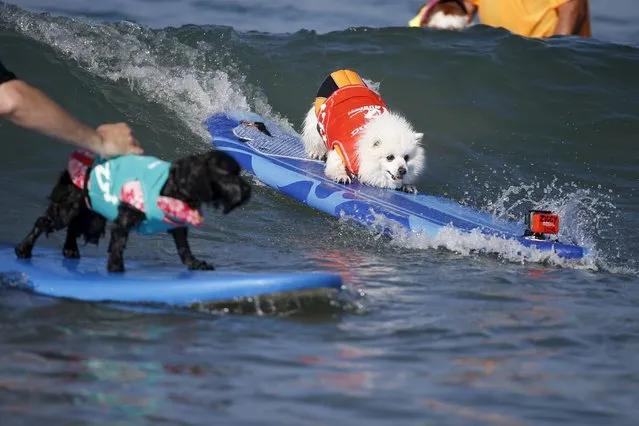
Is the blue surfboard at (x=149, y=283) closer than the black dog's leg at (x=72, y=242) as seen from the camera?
Yes

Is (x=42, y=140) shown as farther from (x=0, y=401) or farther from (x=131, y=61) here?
(x=0, y=401)

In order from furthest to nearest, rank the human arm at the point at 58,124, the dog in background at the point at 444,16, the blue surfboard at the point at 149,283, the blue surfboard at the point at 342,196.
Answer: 1. the dog in background at the point at 444,16
2. the blue surfboard at the point at 342,196
3. the human arm at the point at 58,124
4. the blue surfboard at the point at 149,283

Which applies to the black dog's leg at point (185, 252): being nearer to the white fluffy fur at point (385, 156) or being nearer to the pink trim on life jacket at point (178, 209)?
the pink trim on life jacket at point (178, 209)

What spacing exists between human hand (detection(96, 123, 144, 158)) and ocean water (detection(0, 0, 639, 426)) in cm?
73

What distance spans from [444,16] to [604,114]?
2382 millimetres

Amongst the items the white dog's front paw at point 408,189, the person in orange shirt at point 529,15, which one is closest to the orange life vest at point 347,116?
the white dog's front paw at point 408,189

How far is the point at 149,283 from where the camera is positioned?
532cm

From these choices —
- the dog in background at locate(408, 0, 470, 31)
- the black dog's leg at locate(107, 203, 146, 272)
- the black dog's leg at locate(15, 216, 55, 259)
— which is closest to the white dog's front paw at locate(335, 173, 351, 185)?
the black dog's leg at locate(15, 216, 55, 259)

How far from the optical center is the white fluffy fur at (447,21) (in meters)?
13.3

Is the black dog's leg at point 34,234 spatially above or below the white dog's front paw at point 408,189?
above

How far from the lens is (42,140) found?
9477mm

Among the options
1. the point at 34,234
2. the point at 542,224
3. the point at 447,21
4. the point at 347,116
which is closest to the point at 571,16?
the point at 447,21

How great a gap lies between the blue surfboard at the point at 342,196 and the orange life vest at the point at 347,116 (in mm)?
241

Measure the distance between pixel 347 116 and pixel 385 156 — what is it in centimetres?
54
